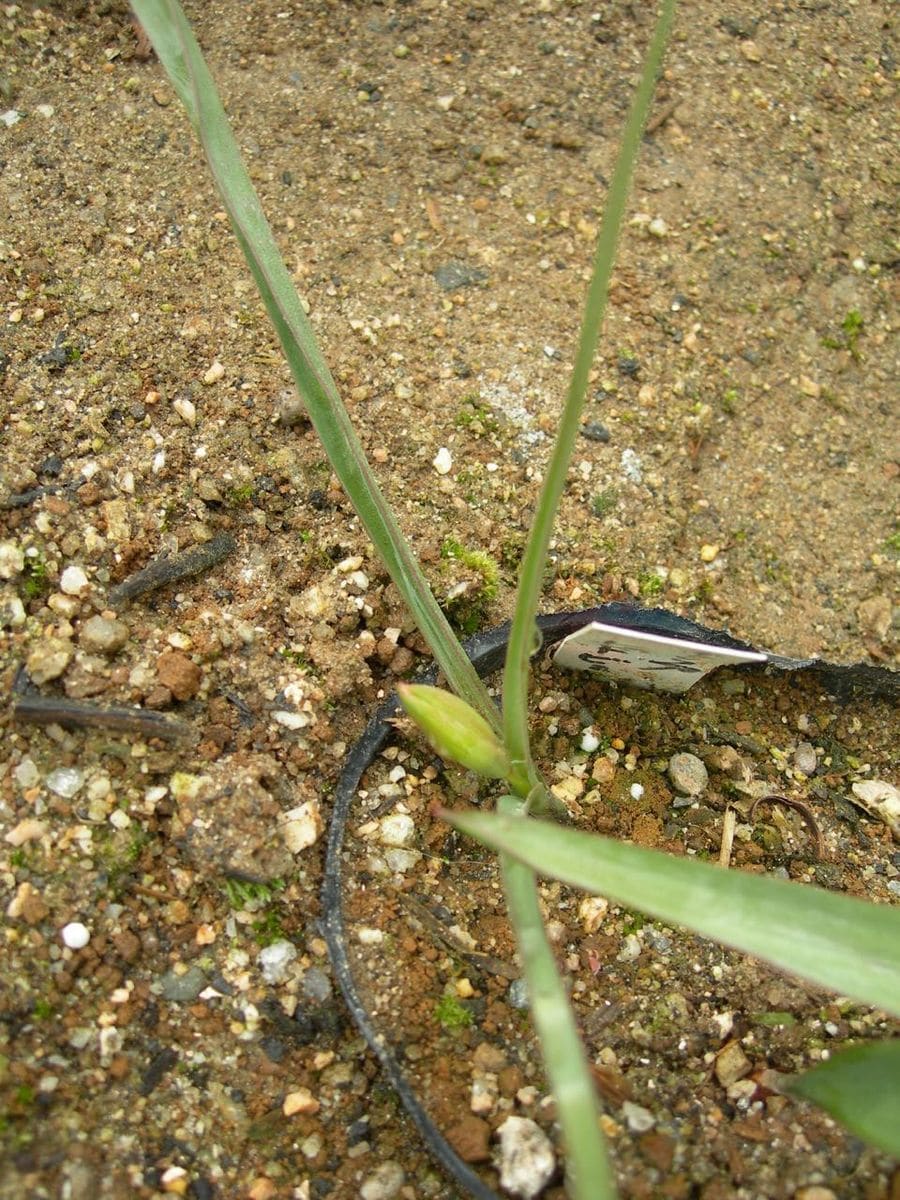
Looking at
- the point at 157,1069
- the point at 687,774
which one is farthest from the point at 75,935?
the point at 687,774

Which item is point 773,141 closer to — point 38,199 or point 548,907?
point 38,199

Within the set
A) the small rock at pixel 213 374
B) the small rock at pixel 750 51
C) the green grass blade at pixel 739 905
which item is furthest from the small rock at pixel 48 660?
the small rock at pixel 750 51

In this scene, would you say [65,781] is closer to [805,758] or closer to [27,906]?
[27,906]

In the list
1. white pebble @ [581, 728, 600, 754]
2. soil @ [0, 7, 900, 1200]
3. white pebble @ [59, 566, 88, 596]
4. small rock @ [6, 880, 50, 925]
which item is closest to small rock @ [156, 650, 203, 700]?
soil @ [0, 7, 900, 1200]

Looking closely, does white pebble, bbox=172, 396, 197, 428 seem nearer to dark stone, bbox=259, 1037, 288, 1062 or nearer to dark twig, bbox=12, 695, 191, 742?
dark twig, bbox=12, 695, 191, 742

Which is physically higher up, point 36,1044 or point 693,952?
point 36,1044

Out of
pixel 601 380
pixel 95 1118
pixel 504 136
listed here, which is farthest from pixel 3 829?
pixel 504 136
